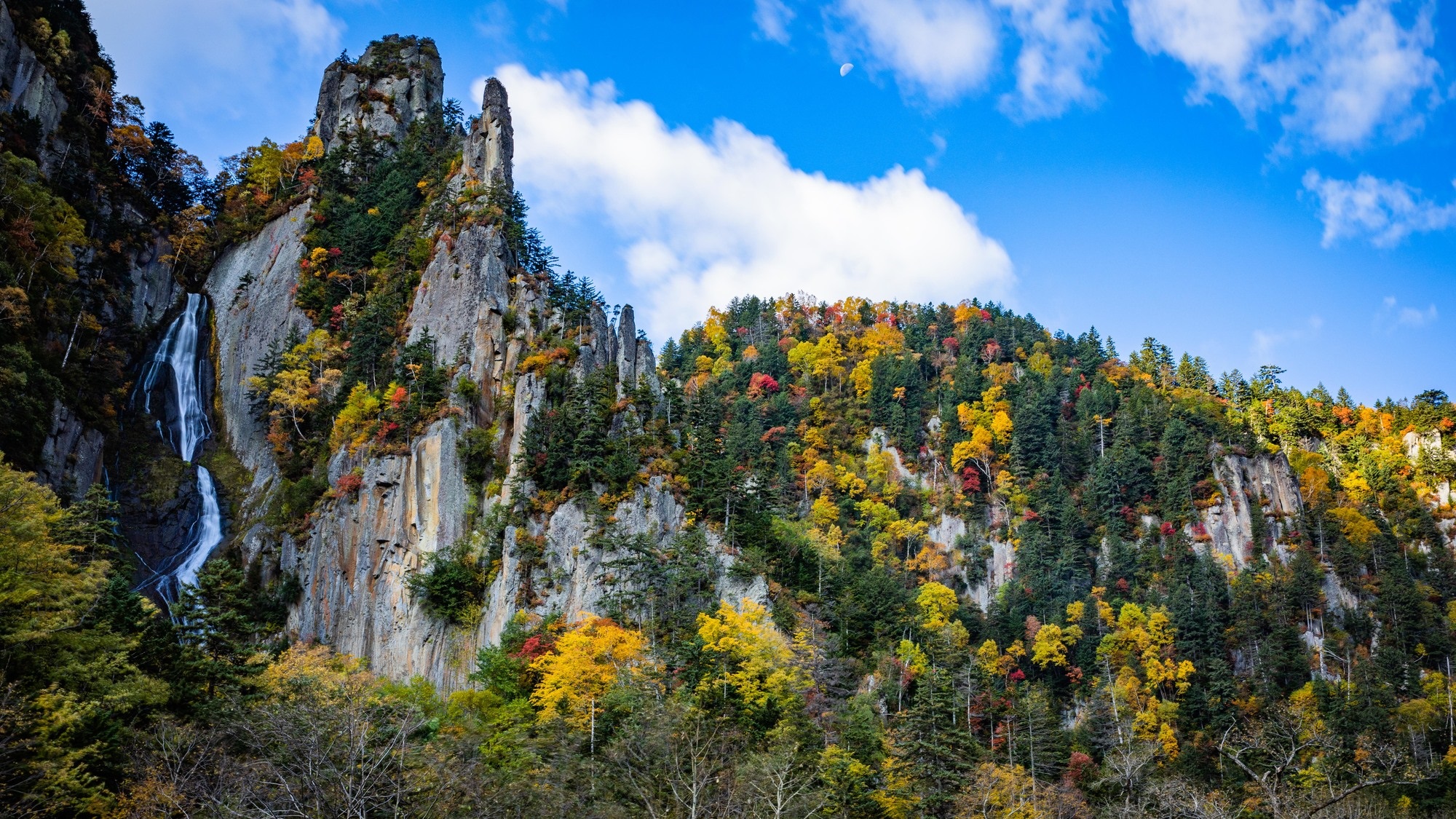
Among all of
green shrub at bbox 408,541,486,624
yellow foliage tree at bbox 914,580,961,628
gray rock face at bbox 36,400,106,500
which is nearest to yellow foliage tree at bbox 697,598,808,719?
green shrub at bbox 408,541,486,624

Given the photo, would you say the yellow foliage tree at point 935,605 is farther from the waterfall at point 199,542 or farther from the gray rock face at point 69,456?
the gray rock face at point 69,456

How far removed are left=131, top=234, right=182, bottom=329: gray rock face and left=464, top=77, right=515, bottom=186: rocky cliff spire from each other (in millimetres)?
24840

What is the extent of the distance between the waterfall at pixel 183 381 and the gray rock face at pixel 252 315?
4.60ft

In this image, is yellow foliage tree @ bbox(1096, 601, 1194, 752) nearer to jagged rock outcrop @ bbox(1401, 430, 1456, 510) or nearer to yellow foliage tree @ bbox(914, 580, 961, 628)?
yellow foliage tree @ bbox(914, 580, 961, 628)

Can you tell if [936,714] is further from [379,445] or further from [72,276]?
[72,276]

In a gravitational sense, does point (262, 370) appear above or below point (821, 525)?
above

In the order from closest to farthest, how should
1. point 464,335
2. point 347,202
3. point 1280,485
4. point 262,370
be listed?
1. point 464,335
2. point 262,370
3. point 347,202
4. point 1280,485

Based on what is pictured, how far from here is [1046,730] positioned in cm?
5181

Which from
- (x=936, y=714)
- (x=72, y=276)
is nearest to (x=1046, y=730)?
(x=936, y=714)

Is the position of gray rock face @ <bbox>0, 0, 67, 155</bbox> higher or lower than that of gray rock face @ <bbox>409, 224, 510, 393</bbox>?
higher

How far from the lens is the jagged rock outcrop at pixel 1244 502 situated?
7981 centimetres

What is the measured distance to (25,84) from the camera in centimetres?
5894

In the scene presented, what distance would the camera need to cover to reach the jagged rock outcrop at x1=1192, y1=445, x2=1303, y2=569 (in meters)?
79.8

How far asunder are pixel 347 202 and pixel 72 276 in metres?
23.3
